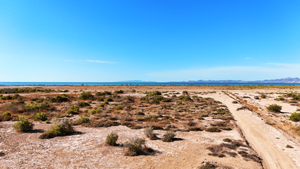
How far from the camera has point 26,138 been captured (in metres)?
10.7

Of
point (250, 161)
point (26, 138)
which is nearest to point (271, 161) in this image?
point (250, 161)

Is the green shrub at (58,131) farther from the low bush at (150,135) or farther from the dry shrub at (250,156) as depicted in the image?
the dry shrub at (250,156)

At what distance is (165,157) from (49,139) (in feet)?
27.3

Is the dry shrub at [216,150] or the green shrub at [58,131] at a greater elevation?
the green shrub at [58,131]

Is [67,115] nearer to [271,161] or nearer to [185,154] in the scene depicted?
[185,154]

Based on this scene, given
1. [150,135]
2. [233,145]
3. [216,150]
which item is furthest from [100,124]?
[233,145]

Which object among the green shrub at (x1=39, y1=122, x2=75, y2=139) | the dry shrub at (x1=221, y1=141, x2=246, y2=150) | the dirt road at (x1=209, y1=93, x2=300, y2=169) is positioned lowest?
the dirt road at (x1=209, y1=93, x2=300, y2=169)

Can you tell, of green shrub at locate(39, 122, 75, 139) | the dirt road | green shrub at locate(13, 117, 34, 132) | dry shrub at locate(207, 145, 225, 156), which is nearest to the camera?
the dirt road

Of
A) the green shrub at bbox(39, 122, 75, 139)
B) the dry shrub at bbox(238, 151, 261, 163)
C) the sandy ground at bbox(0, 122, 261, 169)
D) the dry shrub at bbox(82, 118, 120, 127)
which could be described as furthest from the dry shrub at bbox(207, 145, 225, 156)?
the green shrub at bbox(39, 122, 75, 139)

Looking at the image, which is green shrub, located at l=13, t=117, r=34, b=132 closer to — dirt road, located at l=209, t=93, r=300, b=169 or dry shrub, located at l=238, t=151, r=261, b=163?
dry shrub, located at l=238, t=151, r=261, b=163

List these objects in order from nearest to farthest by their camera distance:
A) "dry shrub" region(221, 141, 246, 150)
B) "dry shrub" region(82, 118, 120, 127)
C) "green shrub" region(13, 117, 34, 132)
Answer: "dry shrub" region(221, 141, 246, 150) → "green shrub" region(13, 117, 34, 132) → "dry shrub" region(82, 118, 120, 127)

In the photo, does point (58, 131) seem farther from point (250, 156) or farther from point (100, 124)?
point (250, 156)

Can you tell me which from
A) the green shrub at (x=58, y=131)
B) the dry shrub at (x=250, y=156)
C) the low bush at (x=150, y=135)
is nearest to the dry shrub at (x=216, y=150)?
the dry shrub at (x=250, y=156)

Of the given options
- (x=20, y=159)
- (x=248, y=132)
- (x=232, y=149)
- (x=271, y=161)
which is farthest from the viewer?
(x=248, y=132)
